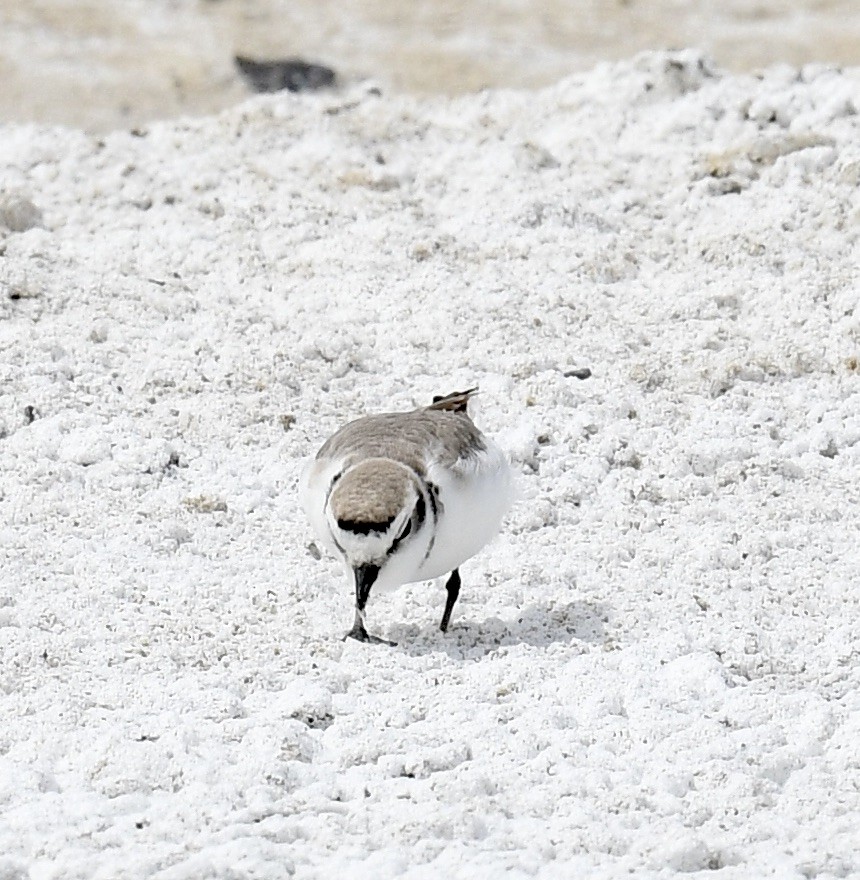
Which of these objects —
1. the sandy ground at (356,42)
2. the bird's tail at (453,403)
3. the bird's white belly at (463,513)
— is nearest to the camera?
the bird's white belly at (463,513)

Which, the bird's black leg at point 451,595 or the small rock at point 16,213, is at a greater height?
the small rock at point 16,213

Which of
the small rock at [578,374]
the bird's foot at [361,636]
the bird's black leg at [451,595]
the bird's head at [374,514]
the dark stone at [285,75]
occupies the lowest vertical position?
the bird's foot at [361,636]

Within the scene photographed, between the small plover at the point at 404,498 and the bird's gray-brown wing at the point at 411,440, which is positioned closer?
the small plover at the point at 404,498

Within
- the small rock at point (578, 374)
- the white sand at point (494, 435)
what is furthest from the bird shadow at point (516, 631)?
the small rock at point (578, 374)

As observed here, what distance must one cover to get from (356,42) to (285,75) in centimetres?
119

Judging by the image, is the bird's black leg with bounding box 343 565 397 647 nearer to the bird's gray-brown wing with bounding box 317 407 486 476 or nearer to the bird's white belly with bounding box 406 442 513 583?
the bird's white belly with bounding box 406 442 513 583

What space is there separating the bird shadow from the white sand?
2 cm

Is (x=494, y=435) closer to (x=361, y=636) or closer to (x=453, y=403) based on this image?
(x=453, y=403)

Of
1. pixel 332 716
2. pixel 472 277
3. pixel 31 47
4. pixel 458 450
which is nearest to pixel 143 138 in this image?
pixel 472 277

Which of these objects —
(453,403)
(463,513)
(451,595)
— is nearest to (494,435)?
(453,403)

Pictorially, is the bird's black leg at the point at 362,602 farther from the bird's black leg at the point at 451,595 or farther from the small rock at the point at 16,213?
the small rock at the point at 16,213

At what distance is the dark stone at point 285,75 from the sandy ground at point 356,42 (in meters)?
0.12

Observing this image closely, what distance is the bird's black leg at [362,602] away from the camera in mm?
5922

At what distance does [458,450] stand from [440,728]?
1.13 m
